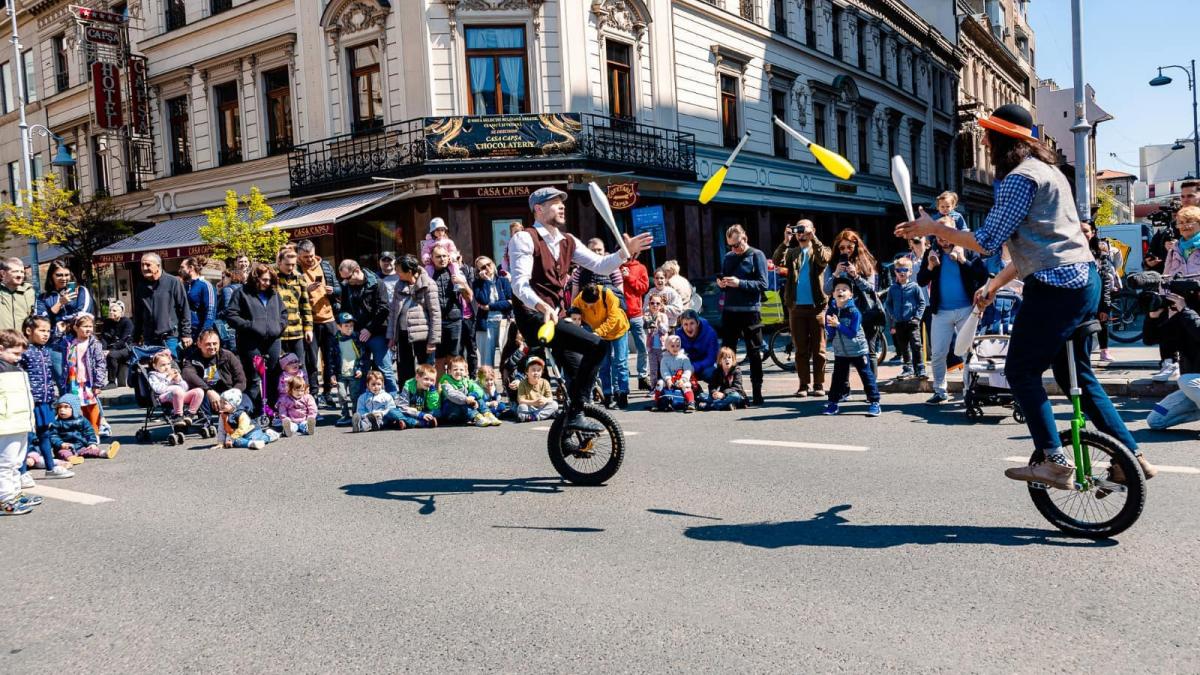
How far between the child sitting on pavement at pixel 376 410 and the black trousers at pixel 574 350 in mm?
3720

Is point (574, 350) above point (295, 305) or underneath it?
underneath

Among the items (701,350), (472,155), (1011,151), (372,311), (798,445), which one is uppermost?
(472,155)

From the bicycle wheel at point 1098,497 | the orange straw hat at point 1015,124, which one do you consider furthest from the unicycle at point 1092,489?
the orange straw hat at point 1015,124

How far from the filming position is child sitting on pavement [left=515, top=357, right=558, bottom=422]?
9.70m

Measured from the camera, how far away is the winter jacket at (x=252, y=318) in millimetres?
9766

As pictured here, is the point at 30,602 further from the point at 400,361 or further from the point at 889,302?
the point at 889,302

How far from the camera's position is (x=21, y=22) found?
32312mm

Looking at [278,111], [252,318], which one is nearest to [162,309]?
[252,318]

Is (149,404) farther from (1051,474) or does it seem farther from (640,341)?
(1051,474)

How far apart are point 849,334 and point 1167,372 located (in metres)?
3.05

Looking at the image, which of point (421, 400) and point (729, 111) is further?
point (729, 111)

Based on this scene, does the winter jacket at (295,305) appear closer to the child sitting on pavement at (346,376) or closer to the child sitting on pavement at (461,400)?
the child sitting on pavement at (346,376)

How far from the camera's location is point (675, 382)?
1000 cm

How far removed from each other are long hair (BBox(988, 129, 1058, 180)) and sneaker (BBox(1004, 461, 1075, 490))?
137cm
